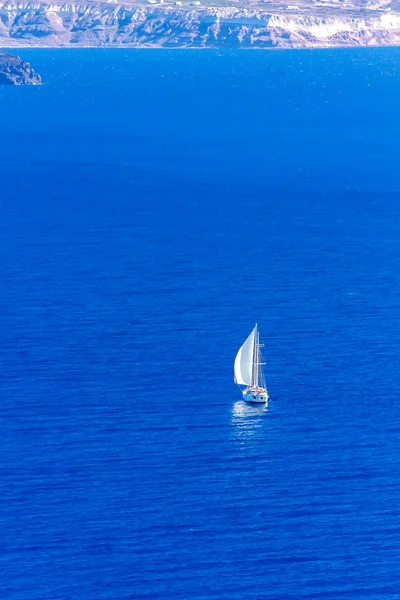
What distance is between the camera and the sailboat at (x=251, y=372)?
311ft

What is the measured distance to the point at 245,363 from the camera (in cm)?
9762

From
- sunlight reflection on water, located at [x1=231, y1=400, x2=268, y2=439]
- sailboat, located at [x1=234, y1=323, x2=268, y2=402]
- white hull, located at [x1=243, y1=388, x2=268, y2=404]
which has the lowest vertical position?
sunlight reflection on water, located at [x1=231, y1=400, x2=268, y2=439]

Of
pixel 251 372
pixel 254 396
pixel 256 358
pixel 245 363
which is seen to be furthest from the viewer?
pixel 256 358

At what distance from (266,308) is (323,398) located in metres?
22.2

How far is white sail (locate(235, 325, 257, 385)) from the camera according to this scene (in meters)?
96.9

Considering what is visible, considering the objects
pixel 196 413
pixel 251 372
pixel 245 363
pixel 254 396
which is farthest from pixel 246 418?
pixel 245 363

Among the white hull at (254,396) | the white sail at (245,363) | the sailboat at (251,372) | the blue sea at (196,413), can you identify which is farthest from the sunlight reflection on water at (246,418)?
the white sail at (245,363)

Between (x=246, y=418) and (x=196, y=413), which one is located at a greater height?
(x=196, y=413)

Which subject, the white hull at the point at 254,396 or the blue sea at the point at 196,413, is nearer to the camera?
the blue sea at the point at 196,413

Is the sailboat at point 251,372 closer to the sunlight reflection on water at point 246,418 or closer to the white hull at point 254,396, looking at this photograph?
the white hull at point 254,396

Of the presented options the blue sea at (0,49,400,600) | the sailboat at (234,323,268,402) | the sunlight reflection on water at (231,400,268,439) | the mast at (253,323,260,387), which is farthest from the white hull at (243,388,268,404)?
the mast at (253,323,260,387)

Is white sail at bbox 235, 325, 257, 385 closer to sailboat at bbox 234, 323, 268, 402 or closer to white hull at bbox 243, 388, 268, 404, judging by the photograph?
sailboat at bbox 234, 323, 268, 402

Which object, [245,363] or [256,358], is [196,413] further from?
[256,358]

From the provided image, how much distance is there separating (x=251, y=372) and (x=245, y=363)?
955 mm
